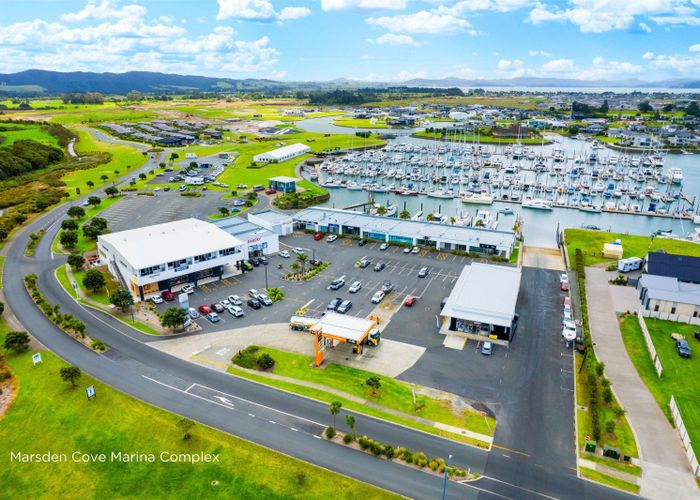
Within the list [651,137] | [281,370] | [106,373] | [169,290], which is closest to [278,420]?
[281,370]

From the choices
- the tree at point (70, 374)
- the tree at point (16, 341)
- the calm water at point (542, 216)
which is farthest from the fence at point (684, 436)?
the tree at point (16, 341)

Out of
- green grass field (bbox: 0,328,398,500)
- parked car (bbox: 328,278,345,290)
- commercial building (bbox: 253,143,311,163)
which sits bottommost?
green grass field (bbox: 0,328,398,500)

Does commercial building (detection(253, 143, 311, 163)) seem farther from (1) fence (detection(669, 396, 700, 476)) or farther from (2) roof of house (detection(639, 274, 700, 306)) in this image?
(1) fence (detection(669, 396, 700, 476))

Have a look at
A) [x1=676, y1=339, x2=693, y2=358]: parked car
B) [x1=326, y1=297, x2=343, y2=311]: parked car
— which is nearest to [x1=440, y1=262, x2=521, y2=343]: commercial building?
[x1=326, y1=297, x2=343, y2=311]: parked car

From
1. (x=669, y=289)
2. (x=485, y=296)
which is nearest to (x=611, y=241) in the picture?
(x=669, y=289)

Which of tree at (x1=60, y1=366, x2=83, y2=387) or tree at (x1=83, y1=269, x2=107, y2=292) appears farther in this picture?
tree at (x1=83, y1=269, x2=107, y2=292)

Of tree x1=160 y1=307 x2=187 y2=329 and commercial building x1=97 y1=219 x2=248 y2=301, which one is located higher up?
commercial building x1=97 y1=219 x2=248 y2=301
